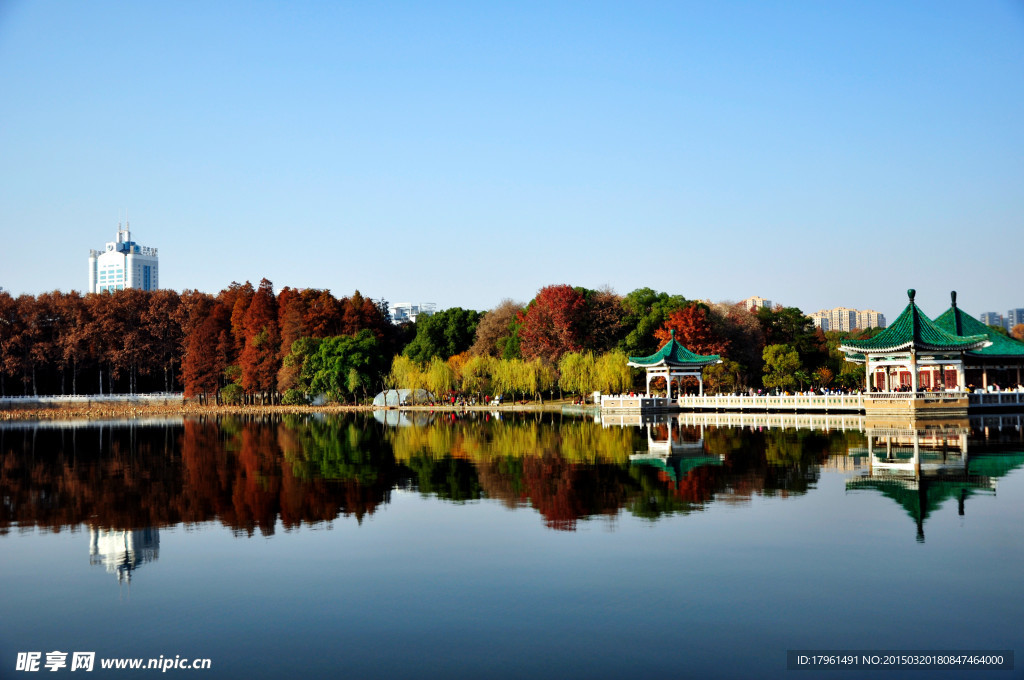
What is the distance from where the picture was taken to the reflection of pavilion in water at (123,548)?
10.7 metres

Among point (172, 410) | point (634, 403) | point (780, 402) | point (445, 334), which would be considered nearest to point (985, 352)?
point (780, 402)

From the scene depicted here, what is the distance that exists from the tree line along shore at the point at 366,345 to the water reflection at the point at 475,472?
25.3 meters

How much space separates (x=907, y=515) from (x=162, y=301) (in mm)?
72255

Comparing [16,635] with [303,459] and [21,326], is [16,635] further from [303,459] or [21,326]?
[21,326]

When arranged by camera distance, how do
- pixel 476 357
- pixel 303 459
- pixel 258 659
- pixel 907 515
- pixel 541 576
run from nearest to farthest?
pixel 258 659 < pixel 541 576 < pixel 907 515 < pixel 303 459 < pixel 476 357


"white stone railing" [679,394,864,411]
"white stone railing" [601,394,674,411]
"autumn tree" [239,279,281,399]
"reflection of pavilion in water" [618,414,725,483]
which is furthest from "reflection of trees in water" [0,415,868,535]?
"autumn tree" [239,279,281,399]

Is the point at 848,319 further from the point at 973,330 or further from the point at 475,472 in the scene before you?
the point at 475,472

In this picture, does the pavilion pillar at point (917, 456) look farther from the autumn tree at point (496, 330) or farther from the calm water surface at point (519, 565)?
the autumn tree at point (496, 330)

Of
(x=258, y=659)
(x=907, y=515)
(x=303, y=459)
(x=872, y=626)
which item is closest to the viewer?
(x=258, y=659)

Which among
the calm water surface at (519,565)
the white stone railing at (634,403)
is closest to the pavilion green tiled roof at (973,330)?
the white stone railing at (634,403)

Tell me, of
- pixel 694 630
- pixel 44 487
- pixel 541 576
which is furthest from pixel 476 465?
pixel 694 630

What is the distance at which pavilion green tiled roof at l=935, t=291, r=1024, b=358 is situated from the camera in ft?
145

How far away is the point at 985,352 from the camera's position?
43562mm

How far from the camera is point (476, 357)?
210ft
